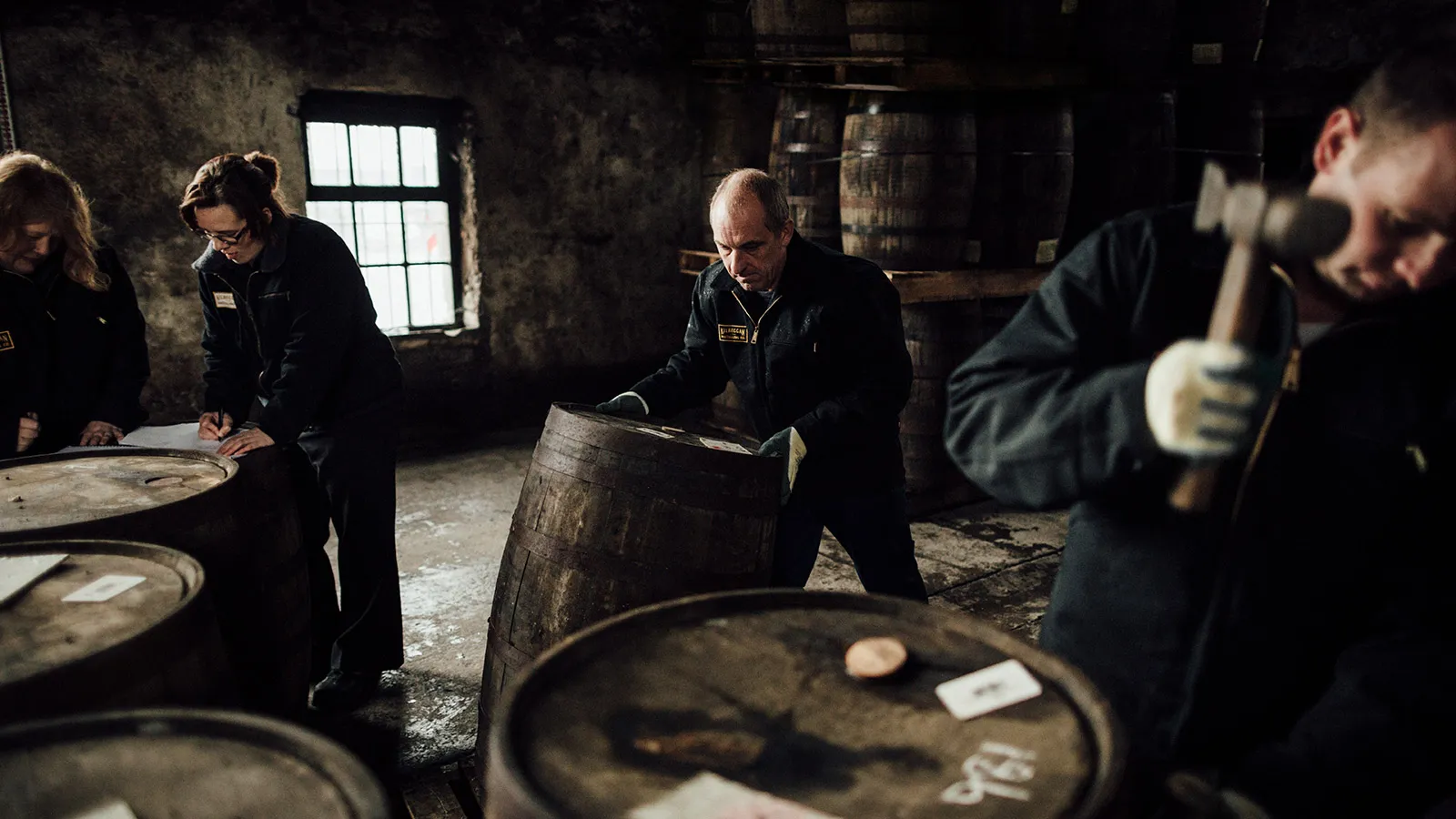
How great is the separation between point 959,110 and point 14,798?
13.7ft

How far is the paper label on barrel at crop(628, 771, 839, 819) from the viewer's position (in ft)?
3.16

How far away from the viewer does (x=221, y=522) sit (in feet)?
6.66

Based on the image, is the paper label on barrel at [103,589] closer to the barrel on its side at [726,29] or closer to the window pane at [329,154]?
the window pane at [329,154]

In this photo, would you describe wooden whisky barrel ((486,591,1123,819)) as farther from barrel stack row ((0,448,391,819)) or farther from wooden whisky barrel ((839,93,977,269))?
wooden whisky barrel ((839,93,977,269))

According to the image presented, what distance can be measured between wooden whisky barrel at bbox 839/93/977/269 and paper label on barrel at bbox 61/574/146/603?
350 centimetres

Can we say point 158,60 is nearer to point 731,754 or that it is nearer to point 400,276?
point 400,276

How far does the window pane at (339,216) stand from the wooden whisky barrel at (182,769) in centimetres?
509

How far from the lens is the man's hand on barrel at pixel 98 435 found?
2.83 metres

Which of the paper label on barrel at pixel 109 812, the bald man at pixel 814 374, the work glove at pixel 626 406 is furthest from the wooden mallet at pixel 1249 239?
the work glove at pixel 626 406

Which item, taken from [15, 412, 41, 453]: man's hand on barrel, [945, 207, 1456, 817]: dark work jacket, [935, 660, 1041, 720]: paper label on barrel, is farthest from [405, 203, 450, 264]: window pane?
[935, 660, 1041, 720]: paper label on barrel

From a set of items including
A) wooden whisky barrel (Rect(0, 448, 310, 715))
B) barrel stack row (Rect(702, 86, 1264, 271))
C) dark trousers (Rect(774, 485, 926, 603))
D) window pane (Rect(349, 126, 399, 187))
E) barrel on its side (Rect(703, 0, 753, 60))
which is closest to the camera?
wooden whisky barrel (Rect(0, 448, 310, 715))

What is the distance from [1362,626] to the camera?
4.11 ft

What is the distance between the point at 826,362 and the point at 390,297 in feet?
14.5

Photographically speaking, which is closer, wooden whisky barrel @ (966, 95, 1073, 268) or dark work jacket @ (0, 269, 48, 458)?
dark work jacket @ (0, 269, 48, 458)
